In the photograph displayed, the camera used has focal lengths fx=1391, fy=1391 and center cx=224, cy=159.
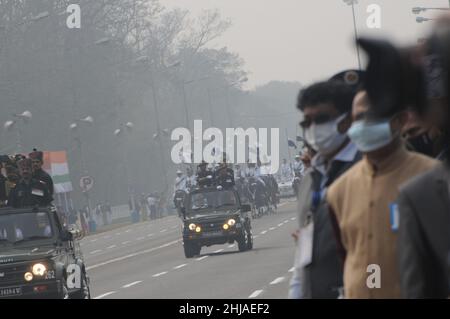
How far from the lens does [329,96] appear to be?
673 centimetres

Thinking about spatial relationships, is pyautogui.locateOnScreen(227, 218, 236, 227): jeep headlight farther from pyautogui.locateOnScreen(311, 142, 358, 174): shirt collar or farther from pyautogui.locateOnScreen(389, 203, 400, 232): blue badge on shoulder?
pyautogui.locateOnScreen(389, 203, 400, 232): blue badge on shoulder

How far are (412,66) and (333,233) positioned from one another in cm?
245

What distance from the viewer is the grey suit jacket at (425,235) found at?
4.48 m

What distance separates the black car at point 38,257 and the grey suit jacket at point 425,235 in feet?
42.5

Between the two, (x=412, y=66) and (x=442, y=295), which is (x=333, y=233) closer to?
(x=442, y=295)

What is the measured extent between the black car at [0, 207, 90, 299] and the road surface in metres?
1.82

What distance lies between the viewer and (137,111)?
4382 inches

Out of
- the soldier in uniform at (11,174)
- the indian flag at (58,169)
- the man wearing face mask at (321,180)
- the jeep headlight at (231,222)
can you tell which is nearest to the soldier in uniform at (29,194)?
the soldier in uniform at (11,174)

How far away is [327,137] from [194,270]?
20.8 m

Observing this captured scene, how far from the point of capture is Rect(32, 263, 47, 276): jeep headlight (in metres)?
17.3

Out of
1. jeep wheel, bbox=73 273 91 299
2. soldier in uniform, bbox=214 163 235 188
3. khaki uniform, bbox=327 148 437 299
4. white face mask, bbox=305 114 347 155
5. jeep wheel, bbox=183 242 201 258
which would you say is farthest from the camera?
soldier in uniform, bbox=214 163 235 188

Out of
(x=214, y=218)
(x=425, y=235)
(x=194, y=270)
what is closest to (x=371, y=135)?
(x=425, y=235)

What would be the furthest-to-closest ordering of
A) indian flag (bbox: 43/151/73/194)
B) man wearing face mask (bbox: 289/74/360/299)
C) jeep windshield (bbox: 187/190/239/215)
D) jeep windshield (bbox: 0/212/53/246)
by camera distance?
indian flag (bbox: 43/151/73/194) → jeep windshield (bbox: 187/190/239/215) → jeep windshield (bbox: 0/212/53/246) → man wearing face mask (bbox: 289/74/360/299)

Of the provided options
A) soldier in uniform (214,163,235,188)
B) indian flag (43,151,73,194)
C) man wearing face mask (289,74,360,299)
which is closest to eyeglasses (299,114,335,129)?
man wearing face mask (289,74,360,299)
